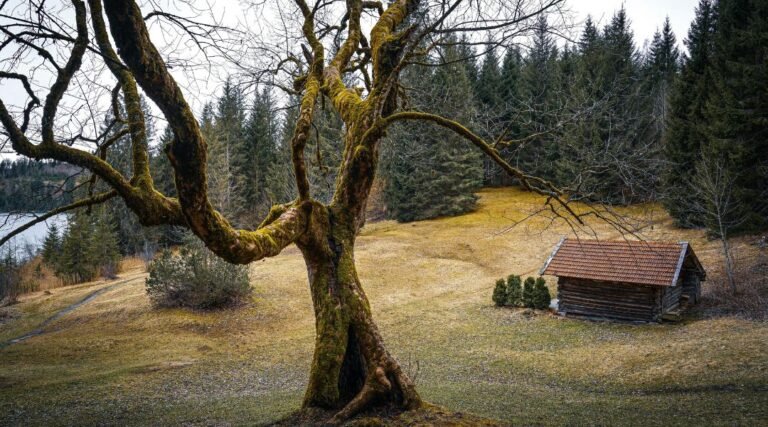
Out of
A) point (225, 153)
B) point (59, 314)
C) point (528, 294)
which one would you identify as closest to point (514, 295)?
point (528, 294)

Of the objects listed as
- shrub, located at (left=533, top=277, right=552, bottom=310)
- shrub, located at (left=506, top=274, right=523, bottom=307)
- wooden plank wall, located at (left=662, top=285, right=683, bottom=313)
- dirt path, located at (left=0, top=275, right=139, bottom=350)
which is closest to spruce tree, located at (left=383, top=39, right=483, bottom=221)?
shrub, located at (left=506, top=274, right=523, bottom=307)

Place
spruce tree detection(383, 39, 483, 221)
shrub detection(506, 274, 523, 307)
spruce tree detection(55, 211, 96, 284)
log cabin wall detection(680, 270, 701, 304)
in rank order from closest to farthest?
1. log cabin wall detection(680, 270, 701, 304)
2. shrub detection(506, 274, 523, 307)
3. spruce tree detection(55, 211, 96, 284)
4. spruce tree detection(383, 39, 483, 221)

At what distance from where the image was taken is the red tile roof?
17.3 meters

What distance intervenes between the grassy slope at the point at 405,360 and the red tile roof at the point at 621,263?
174 centimetres

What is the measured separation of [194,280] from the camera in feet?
63.5

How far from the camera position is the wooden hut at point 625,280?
1750 cm

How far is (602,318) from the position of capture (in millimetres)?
18484

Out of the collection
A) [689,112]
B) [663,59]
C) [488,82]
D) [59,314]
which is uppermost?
[663,59]

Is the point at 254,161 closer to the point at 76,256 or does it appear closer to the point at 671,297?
the point at 76,256

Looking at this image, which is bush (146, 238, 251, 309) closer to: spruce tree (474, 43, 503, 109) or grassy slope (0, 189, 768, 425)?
grassy slope (0, 189, 768, 425)

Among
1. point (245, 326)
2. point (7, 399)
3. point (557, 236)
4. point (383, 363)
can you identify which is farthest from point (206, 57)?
point (557, 236)

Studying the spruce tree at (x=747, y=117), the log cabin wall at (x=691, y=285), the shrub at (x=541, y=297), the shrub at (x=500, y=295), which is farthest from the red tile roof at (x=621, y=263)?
the spruce tree at (x=747, y=117)

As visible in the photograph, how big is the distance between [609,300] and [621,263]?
1458 millimetres

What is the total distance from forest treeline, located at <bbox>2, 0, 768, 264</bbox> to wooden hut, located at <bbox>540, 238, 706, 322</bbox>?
262 cm
